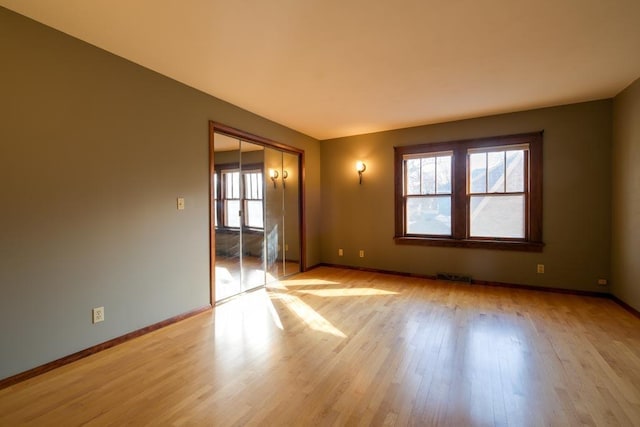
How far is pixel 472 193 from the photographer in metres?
4.51

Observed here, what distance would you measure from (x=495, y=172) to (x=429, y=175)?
37.5 inches

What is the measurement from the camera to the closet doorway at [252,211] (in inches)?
147

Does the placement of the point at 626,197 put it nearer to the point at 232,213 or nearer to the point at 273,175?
the point at 273,175

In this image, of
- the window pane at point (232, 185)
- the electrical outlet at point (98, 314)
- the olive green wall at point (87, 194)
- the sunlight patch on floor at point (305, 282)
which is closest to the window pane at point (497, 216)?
the sunlight patch on floor at point (305, 282)

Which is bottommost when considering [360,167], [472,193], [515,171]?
[472,193]

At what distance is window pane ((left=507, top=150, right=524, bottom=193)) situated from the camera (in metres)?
4.24

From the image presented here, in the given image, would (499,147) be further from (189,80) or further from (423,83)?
(189,80)

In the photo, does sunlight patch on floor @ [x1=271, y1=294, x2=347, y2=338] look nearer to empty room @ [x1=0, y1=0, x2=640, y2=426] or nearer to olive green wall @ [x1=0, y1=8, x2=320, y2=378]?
empty room @ [x1=0, y1=0, x2=640, y2=426]

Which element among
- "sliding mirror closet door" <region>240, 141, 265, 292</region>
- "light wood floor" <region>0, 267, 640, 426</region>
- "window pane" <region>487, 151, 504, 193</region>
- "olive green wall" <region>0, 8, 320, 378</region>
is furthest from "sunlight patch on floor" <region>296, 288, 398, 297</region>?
"window pane" <region>487, 151, 504, 193</region>

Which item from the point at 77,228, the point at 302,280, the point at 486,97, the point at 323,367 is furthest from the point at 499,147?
the point at 77,228

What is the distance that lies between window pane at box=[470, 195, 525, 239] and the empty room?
3cm

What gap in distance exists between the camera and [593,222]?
12.6ft

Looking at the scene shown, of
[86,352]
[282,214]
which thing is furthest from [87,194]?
[282,214]

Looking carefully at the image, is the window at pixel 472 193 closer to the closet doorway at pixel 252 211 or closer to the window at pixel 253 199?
the closet doorway at pixel 252 211
